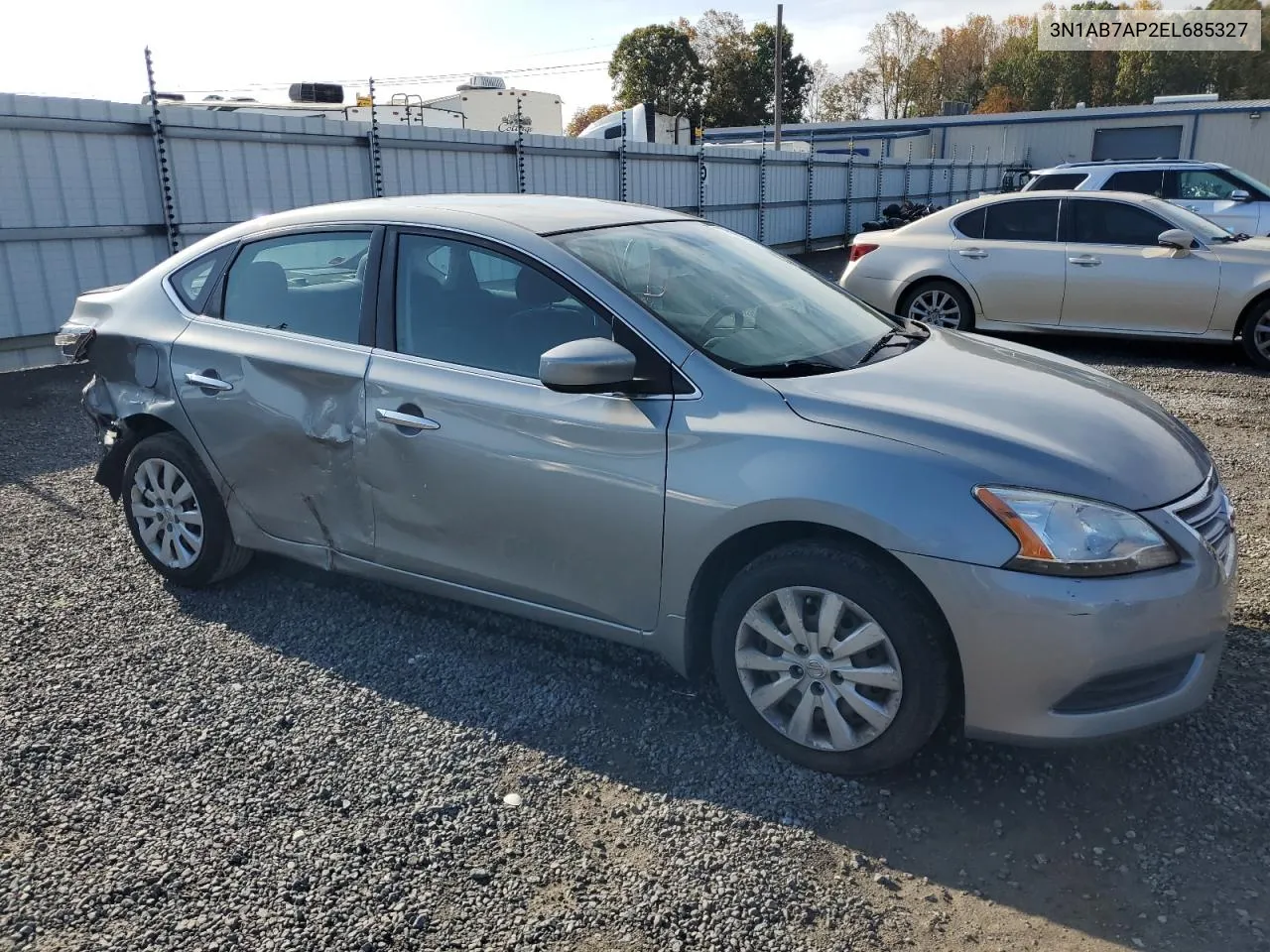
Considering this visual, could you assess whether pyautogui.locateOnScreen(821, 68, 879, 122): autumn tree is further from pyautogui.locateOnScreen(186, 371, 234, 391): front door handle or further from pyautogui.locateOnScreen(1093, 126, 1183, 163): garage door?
pyautogui.locateOnScreen(186, 371, 234, 391): front door handle

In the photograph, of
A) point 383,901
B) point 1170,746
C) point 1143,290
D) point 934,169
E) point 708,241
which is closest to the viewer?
point 383,901

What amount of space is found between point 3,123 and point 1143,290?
9.75 m

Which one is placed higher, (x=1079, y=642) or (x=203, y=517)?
(x=1079, y=642)

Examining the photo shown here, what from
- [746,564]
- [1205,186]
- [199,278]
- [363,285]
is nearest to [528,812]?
[746,564]

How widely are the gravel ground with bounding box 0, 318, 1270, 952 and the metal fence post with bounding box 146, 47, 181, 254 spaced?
6.25 metres

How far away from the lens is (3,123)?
8008 millimetres

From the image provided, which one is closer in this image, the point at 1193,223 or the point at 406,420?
the point at 406,420

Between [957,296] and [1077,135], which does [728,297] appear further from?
[1077,135]

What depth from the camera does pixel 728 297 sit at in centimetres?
352

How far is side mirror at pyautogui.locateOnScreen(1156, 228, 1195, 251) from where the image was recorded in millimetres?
8430

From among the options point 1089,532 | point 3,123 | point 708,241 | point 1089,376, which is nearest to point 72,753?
point 708,241

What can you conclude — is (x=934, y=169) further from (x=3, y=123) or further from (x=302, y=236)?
(x=302, y=236)

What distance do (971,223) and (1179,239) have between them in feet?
5.95

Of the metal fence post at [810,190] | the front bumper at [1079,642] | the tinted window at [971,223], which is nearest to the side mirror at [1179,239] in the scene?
the tinted window at [971,223]
